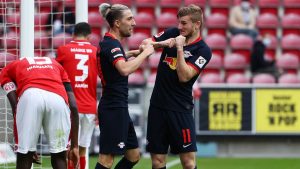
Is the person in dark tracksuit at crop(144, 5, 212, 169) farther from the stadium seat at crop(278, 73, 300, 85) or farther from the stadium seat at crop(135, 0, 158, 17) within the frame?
the stadium seat at crop(135, 0, 158, 17)

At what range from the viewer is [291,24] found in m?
17.0

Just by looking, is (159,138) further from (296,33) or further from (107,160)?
(296,33)

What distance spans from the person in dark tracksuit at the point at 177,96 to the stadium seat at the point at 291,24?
911 cm

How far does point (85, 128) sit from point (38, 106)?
2888mm

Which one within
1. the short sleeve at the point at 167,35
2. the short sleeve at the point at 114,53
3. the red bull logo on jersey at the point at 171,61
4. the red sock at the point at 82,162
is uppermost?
the short sleeve at the point at 167,35

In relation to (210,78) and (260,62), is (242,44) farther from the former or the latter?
(210,78)

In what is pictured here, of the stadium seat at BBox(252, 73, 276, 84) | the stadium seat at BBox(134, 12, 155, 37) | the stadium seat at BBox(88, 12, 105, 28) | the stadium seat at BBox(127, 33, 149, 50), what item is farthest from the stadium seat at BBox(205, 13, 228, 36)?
the stadium seat at BBox(88, 12, 105, 28)

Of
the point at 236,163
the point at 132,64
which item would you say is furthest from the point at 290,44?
the point at 132,64

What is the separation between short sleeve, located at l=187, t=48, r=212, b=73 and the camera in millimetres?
7957

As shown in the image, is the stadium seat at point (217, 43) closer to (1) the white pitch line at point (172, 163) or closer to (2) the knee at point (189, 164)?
(1) the white pitch line at point (172, 163)

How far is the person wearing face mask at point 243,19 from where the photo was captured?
16.5 metres

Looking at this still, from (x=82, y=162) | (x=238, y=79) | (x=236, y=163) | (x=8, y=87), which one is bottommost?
(x=236, y=163)

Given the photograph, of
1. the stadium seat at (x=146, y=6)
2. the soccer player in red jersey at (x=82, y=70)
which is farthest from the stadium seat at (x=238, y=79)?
the soccer player in red jersey at (x=82, y=70)

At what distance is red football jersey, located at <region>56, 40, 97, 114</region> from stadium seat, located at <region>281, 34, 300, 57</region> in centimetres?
721
